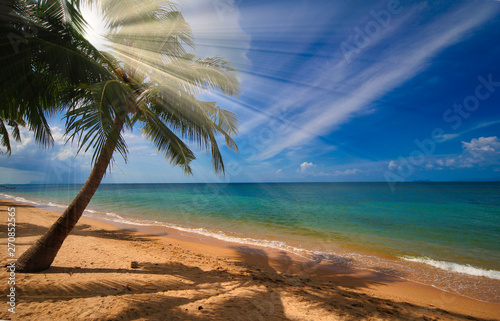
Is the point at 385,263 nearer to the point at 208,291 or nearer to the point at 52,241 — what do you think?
the point at 208,291

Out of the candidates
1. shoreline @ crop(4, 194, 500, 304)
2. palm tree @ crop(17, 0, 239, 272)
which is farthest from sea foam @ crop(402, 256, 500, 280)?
palm tree @ crop(17, 0, 239, 272)

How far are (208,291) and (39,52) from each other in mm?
4520

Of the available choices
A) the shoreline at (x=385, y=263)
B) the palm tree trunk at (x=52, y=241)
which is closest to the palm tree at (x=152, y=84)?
the palm tree trunk at (x=52, y=241)

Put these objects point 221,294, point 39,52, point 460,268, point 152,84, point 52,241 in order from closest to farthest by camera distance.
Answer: point 39,52, point 221,294, point 52,241, point 152,84, point 460,268

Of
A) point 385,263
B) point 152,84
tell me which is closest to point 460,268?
point 385,263

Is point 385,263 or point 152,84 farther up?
point 152,84

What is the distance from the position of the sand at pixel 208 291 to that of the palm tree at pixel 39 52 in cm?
281

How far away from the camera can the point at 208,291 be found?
11.6 ft

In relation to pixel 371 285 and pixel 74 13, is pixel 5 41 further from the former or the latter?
pixel 371 285

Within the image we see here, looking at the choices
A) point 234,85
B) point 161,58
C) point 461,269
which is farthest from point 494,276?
point 161,58

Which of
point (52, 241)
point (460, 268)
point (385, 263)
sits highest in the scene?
point (52, 241)

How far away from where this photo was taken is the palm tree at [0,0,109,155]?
2473 mm

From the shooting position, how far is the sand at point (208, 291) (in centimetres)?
276

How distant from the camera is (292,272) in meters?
5.22
